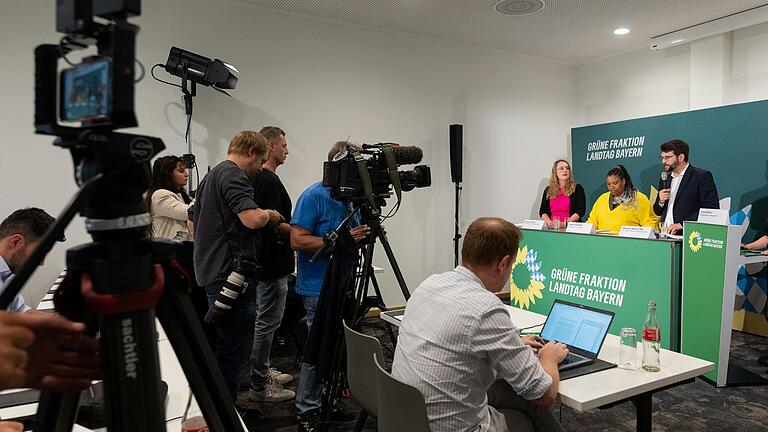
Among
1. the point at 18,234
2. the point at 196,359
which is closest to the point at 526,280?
the point at 18,234

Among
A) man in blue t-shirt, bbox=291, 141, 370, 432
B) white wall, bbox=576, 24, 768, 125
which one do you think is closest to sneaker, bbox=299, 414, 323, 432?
man in blue t-shirt, bbox=291, 141, 370, 432

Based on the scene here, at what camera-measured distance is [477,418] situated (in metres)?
1.46

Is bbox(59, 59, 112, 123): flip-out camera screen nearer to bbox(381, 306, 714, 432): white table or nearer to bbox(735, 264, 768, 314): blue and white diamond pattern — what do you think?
bbox(381, 306, 714, 432): white table

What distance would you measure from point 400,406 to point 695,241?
2735mm

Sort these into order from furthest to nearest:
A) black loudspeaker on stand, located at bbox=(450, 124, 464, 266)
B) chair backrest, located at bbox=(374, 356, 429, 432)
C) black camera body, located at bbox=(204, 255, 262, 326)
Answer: black loudspeaker on stand, located at bbox=(450, 124, 464, 266)
black camera body, located at bbox=(204, 255, 262, 326)
chair backrest, located at bbox=(374, 356, 429, 432)

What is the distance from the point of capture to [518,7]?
447 centimetres

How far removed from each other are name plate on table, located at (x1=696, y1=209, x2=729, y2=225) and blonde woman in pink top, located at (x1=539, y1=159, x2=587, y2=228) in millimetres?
1704

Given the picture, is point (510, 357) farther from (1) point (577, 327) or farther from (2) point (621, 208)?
(2) point (621, 208)

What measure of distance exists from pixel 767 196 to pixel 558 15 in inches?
98.0

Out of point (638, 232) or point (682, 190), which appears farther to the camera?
point (682, 190)

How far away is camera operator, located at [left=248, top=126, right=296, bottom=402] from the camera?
2789 millimetres

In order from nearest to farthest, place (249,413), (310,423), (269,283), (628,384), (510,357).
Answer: (510,357) < (628,384) < (310,423) < (249,413) < (269,283)

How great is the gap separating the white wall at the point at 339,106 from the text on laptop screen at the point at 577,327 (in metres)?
3.19

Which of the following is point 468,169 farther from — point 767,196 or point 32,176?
point 32,176
